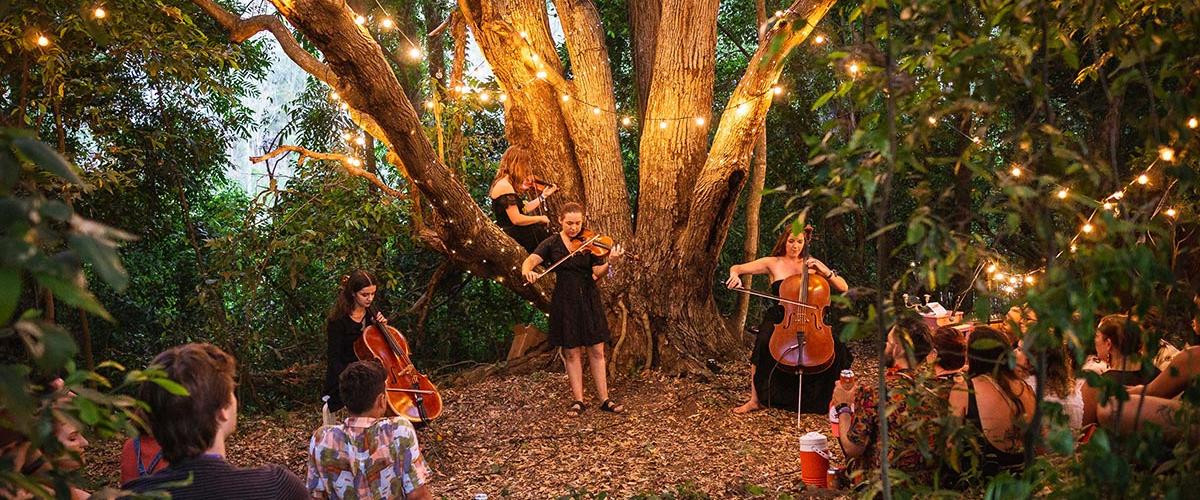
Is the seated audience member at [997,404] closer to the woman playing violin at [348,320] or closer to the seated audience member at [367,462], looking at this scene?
the seated audience member at [367,462]

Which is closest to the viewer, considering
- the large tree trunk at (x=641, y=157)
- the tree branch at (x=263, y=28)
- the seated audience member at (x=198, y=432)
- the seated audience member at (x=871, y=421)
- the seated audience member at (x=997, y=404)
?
the seated audience member at (x=198, y=432)

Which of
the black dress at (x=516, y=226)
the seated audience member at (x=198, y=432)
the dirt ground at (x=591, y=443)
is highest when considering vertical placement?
the black dress at (x=516, y=226)

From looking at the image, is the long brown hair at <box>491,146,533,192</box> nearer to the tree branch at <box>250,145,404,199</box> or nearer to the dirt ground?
the tree branch at <box>250,145,404,199</box>

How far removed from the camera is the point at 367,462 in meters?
2.82

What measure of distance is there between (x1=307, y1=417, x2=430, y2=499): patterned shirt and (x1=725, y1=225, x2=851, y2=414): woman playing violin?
312cm

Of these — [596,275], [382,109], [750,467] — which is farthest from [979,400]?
[382,109]

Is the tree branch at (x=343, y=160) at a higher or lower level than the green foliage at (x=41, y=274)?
higher

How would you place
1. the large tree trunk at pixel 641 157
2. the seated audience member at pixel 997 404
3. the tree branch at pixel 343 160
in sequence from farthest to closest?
1. the large tree trunk at pixel 641 157
2. the tree branch at pixel 343 160
3. the seated audience member at pixel 997 404

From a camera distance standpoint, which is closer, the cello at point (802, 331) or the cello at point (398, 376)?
the cello at point (398, 376)

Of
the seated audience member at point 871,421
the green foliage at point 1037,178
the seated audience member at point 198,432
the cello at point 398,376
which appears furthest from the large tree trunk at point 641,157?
the green foliage at point 1037,178

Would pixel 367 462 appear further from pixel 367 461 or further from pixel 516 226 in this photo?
pixel 516 226

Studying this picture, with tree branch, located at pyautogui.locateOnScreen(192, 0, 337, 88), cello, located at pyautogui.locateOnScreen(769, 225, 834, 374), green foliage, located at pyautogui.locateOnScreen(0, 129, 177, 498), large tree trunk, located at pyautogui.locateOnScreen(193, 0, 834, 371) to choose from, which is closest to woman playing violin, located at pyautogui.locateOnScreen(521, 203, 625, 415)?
large tree trunk, located at pyautogui.locateOnScreen(193, 0, 834, 371)

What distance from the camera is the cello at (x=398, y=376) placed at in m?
4.72

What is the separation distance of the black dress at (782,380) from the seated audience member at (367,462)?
318 centimetres
